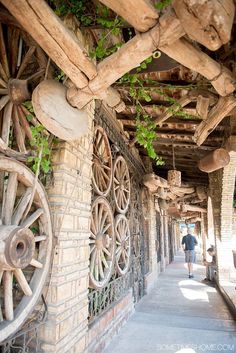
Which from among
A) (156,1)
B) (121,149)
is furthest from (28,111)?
(121,149)

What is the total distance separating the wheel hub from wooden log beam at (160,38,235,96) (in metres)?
1.44

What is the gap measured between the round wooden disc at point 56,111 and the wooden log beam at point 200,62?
2.38 ft

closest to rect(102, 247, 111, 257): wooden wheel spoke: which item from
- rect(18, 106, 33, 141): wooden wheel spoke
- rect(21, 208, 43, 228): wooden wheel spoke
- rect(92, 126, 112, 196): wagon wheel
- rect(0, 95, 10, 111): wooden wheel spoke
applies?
rect(92, 126, 112, 196): wagon wheel

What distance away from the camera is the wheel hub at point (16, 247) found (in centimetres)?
151

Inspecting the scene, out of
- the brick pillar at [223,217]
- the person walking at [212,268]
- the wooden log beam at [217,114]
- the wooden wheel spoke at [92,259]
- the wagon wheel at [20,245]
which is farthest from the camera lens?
the person walking at [212,268]

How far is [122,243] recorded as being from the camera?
169 inches

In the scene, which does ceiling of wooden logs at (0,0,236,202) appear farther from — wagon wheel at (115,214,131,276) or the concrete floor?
the concrete floor

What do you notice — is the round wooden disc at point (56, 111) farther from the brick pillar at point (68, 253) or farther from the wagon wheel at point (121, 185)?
the wagon wheel at point (121, 185)

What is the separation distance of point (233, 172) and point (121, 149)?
112 inches

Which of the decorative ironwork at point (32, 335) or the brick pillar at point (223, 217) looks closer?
the decorative ironwork at point (32, 335)

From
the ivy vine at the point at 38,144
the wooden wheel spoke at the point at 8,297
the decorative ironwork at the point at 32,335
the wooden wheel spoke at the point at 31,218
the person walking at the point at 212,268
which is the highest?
the ivy vine at the point at 38,144

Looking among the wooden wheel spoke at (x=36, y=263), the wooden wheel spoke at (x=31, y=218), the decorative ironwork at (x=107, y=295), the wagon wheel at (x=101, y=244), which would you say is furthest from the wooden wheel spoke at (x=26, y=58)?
the decorative ironwork at (x=107, y=295)

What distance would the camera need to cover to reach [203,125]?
2.95m

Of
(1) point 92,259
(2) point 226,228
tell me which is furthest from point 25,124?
(2) point 226,228
